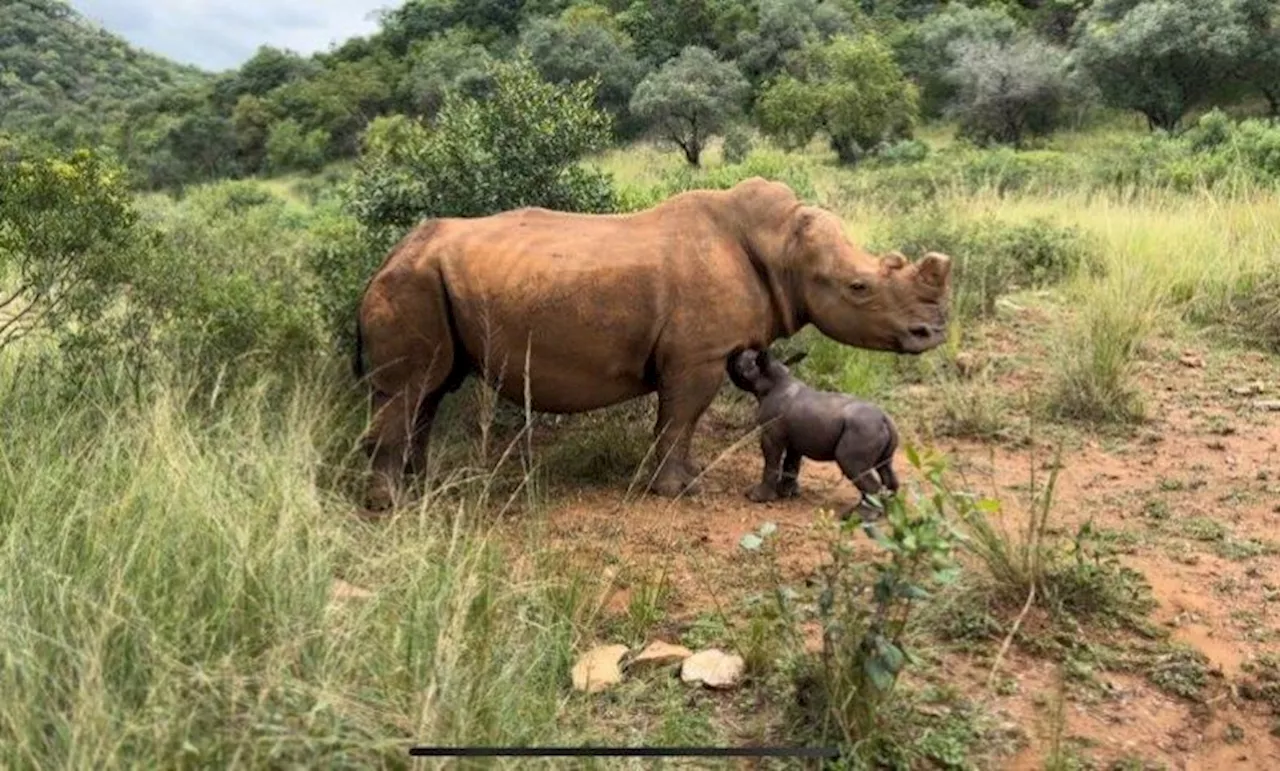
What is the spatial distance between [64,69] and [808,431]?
58897mm

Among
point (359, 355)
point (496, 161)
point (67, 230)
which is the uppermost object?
point (496, 161)

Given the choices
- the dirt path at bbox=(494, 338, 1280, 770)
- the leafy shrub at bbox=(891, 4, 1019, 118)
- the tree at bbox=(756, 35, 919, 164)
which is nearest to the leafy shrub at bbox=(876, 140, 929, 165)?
the tree at bbox=(756, 35, 919, 164)

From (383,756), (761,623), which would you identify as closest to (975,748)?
(761,623)

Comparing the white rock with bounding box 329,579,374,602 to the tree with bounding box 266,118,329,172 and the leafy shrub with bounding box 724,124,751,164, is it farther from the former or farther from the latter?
the tree with bounding box 266,118,329,172

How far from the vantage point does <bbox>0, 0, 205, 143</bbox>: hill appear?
47375mm

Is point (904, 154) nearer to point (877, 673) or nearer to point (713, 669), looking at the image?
point (713, 669)

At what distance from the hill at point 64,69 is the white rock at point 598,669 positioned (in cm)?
4356

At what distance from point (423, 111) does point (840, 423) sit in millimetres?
36777

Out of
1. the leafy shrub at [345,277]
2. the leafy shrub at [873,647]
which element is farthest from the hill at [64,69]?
the leafy shrub at [873,647]

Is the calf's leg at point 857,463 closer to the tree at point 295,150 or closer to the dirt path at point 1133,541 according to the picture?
the dirt path at point 1133,541

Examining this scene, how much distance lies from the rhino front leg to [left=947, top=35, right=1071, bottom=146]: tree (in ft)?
97.1

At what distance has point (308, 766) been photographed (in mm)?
2252

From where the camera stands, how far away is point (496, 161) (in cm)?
614

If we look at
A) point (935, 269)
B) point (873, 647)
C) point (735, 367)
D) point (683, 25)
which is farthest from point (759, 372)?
point (683, 25)
